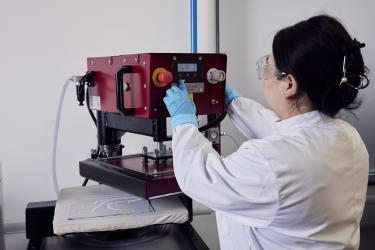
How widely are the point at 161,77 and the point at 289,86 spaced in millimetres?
291

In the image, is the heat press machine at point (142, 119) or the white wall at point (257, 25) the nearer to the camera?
the heat press machine at point (142, 119)

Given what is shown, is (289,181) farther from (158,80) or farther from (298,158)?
(158,80)

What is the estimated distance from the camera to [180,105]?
36.3 inches

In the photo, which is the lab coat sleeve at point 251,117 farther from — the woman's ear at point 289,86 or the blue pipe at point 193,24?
the blue pipe at point 193,24

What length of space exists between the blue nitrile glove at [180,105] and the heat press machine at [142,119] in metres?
0.02

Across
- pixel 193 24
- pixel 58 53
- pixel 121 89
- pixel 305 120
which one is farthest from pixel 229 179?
pixel 58 53

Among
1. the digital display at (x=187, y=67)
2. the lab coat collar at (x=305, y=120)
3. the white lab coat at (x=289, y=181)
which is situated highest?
the digital display at (x=187, y=67)

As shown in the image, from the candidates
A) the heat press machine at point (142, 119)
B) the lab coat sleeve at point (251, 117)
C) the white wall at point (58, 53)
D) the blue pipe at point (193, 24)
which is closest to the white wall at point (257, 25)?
the white wall at point (58, 53)

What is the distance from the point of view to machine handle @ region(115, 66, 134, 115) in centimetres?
95

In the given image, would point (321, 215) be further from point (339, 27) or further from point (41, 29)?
point (41, 29)

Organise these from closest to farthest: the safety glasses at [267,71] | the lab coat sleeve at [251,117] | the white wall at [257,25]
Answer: the safety glasses at [267,71] < the lab coat sleeve at [251,117] < the white wall at [257,25]

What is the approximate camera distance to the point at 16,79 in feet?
5.02

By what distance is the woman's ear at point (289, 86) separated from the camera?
0.89 meters

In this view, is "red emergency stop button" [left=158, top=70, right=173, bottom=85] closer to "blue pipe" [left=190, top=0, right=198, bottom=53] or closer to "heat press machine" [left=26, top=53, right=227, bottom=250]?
"heat press machine" [left=26, top=53, right=227, bottom=250]
